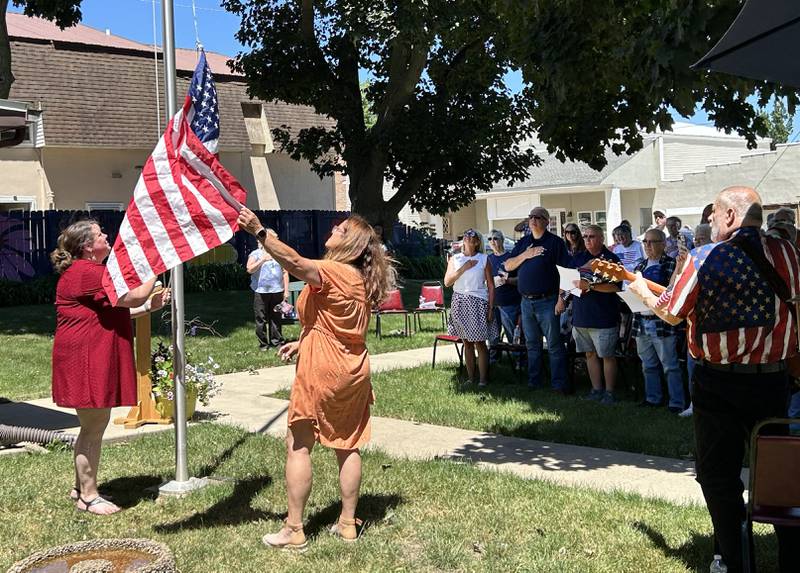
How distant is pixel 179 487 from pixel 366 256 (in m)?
2.48

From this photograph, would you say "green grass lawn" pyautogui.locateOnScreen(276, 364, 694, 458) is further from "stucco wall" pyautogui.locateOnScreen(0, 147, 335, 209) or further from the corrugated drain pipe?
"stucco wall" pyautogui.locateOnScreen(0, 147, 335, 209)

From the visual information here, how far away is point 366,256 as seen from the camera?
520cm

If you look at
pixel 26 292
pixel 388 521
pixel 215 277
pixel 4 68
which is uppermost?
pixel 4 68

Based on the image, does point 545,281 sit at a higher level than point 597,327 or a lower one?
higher

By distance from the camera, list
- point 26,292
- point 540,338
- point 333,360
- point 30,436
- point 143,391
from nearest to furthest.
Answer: point 333,360, point 30,436, point 143,391, point 540,338, point 26,292

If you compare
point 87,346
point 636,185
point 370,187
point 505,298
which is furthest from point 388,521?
point 636,185

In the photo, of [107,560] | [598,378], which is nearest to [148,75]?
[598,378]

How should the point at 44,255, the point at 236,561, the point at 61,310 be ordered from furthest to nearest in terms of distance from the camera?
1. the point at 44,255
2. the point at 61,310
3. the point at 236,561

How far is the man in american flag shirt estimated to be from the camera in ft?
14.1

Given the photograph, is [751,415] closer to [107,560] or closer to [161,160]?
[107,560]

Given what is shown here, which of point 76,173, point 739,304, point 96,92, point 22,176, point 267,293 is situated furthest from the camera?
point 96,92

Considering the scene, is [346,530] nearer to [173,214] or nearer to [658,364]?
[173,214]

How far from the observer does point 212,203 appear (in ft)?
17.7

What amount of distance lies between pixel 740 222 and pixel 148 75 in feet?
94.8
